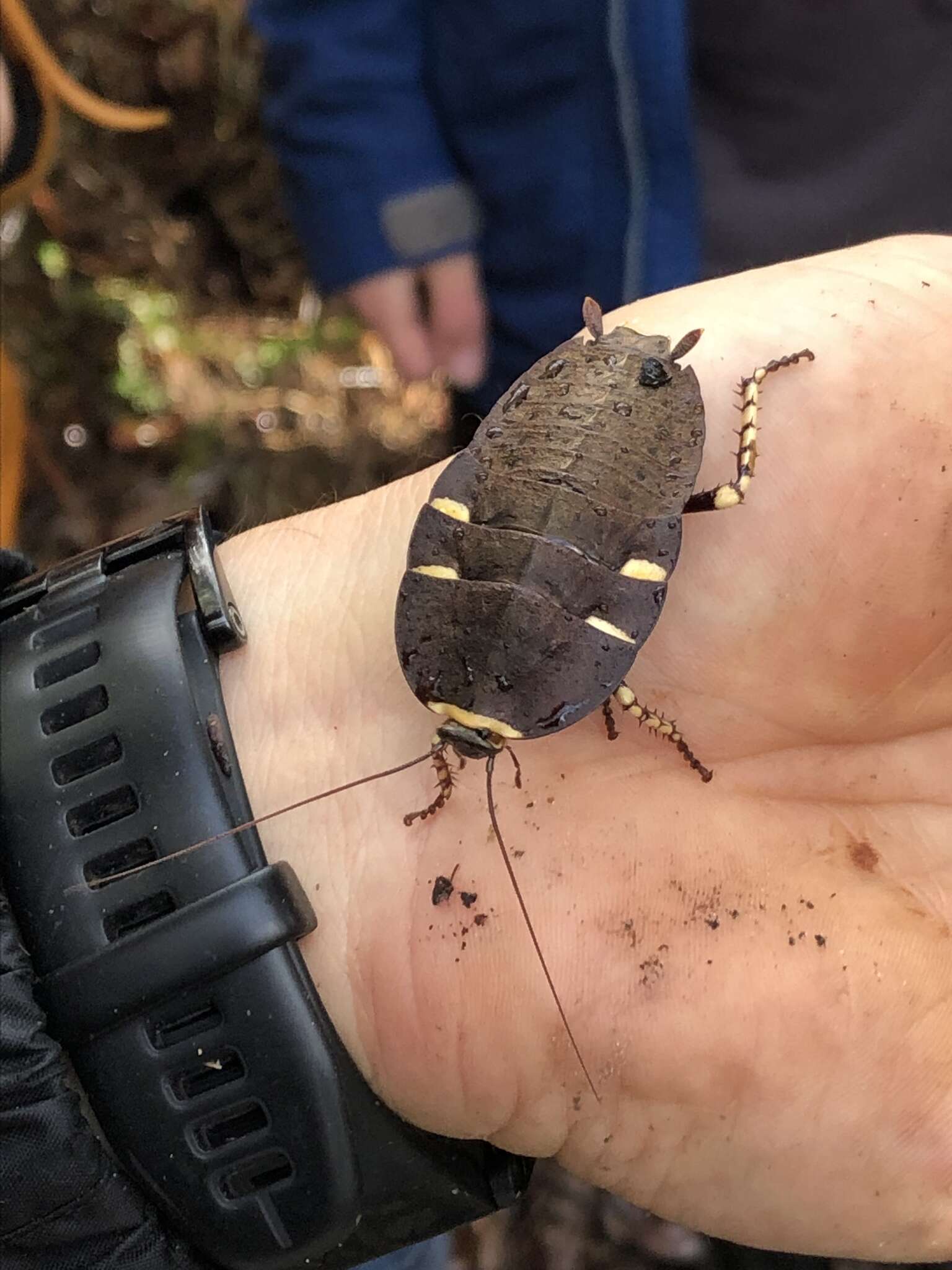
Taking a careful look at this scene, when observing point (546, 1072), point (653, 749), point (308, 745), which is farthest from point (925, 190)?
point (546, 1072)

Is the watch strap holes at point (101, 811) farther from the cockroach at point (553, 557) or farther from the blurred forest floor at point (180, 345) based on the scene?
the blurred forest floor at point (180, 345)

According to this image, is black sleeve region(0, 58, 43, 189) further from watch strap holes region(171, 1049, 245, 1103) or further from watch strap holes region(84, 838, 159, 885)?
watch strap holes region(171, 1049, 245, 1103)

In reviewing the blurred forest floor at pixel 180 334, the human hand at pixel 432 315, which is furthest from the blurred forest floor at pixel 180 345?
the human hand at pixel 432 315

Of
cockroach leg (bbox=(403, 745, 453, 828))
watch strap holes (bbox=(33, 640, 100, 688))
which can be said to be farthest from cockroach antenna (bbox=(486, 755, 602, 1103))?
watch strap holes (bbox=(33, 640, 100, 688))

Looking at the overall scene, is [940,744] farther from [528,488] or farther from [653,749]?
[528,488]

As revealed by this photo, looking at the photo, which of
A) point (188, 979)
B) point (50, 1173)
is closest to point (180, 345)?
point (188, 979)

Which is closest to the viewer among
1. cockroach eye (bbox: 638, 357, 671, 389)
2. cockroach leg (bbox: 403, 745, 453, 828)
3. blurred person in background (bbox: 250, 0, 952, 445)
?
cockroach leg (bbox: 403, 745, 453, 828)

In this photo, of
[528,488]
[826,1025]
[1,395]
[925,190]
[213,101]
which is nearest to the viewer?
[826,1025]

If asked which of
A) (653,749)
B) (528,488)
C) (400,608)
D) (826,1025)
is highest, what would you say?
(528,488)
